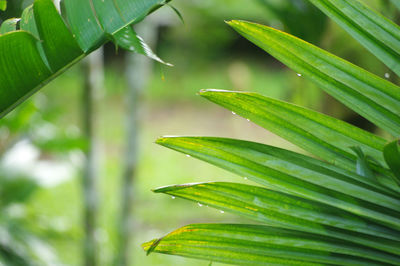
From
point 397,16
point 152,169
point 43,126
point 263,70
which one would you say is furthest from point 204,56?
point 397,16

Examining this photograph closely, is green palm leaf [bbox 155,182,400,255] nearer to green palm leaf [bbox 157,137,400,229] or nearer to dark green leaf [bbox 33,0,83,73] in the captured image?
green palm leaf [bbox 157,137,400,229]

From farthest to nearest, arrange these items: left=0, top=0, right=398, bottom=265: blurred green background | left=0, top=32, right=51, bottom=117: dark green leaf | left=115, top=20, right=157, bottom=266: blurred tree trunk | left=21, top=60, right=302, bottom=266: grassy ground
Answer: left=21, top=60, right=302, bottom=266: grassy ground, left=115, top=20, right=157, bottom=266: blurred tree trunk, left=0, top=0, right=398, bottom=265: blurred green background, left=0, top=32, right=51, bottom=117: dark green leaf

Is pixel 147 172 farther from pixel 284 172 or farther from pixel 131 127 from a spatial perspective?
pixel 284 172

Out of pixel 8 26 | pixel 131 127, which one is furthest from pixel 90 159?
pixel 8 26

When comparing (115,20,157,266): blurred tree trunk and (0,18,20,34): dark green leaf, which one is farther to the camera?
(115,20,157,266): blurred tree trunk

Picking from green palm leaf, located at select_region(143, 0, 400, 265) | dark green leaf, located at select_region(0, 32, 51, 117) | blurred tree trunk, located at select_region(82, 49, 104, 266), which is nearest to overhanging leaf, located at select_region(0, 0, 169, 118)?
dark green leaf, located at select_region(0, 32, 51, 117)

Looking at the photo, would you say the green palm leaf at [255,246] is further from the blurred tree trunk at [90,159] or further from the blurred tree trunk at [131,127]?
the blurred tree trunk at [131,127]

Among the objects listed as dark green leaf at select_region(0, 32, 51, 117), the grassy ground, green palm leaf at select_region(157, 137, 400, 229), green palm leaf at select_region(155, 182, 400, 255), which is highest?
dark green leaf at select_region(0, 32, 51, 117)
